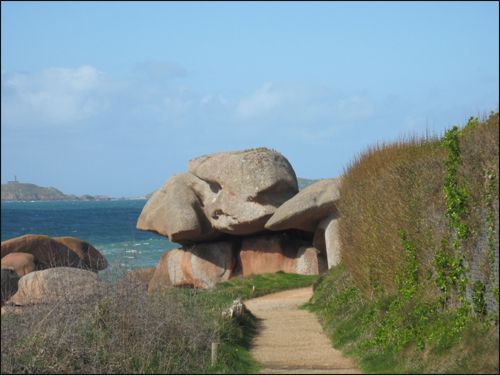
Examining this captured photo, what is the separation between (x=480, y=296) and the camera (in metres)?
6.05

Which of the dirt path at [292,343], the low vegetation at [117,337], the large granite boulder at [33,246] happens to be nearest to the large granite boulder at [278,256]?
the dirt path at [292,343]

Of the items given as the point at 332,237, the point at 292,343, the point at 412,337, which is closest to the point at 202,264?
the point at 332,237

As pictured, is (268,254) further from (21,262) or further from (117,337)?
(117,337)

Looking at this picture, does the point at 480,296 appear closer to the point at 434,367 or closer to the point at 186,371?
the point at 434,367

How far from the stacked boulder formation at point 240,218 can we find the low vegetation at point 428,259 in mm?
7524

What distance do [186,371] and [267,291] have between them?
928 cm

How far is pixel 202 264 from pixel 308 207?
5.89m

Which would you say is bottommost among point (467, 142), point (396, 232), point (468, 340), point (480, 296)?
point (468, 340)

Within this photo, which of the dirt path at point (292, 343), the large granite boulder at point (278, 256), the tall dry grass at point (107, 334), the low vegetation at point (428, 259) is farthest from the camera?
the large granite boulder at point (278, 256)

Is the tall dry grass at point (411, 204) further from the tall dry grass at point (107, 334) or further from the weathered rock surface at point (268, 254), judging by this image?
the weathered rock surface at point (268, 254)

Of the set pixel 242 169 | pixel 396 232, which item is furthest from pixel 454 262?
pixel 242 169

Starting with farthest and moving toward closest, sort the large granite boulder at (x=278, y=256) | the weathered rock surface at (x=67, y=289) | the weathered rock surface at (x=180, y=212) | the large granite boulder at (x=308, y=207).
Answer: the weathered rock surface at (x=180, y=212), the large granite boulder at (x=278, y=256), the large granite boulder at (x=308, y=207), the weathered rock surface at (x=67, y=289)

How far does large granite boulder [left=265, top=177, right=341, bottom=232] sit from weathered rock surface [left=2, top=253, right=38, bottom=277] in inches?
415

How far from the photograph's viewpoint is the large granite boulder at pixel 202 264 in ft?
66.2
